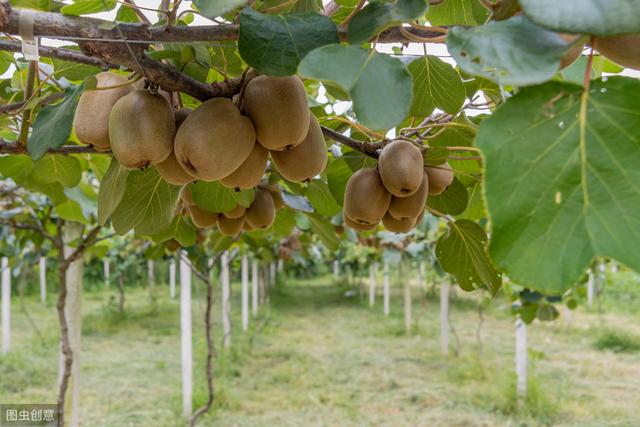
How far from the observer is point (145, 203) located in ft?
3.54

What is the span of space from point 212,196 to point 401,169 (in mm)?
496

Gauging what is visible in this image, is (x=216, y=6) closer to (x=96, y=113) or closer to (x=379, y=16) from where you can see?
(x=379, y=16)

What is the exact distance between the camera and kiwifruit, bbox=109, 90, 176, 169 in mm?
726

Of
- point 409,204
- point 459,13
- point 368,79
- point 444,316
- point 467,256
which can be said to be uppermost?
point 459,13

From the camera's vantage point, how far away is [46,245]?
4434 mm

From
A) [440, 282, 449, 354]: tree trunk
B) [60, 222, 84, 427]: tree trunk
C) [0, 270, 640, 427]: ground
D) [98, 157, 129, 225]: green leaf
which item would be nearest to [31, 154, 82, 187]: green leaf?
[98, 157, 129, 225]: green leaf

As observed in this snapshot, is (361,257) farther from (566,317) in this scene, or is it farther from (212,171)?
(212,171)

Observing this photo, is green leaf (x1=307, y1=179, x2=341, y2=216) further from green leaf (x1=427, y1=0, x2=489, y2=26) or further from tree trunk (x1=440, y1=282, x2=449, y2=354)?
tree trunk (x1=440, y1=282, x2=449, y2=354)

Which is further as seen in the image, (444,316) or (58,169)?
(444,316)

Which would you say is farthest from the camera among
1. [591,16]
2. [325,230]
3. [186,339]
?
[186,339]

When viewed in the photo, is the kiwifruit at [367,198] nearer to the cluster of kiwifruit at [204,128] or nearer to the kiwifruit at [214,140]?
the cluster of kiwifruit at [204,128]

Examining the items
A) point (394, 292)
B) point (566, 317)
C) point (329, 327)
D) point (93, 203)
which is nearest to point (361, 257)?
point (329, 327)

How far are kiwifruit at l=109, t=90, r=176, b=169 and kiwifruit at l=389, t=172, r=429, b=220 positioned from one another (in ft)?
1.52

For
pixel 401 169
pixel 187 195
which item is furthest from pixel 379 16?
pixel 187 195
